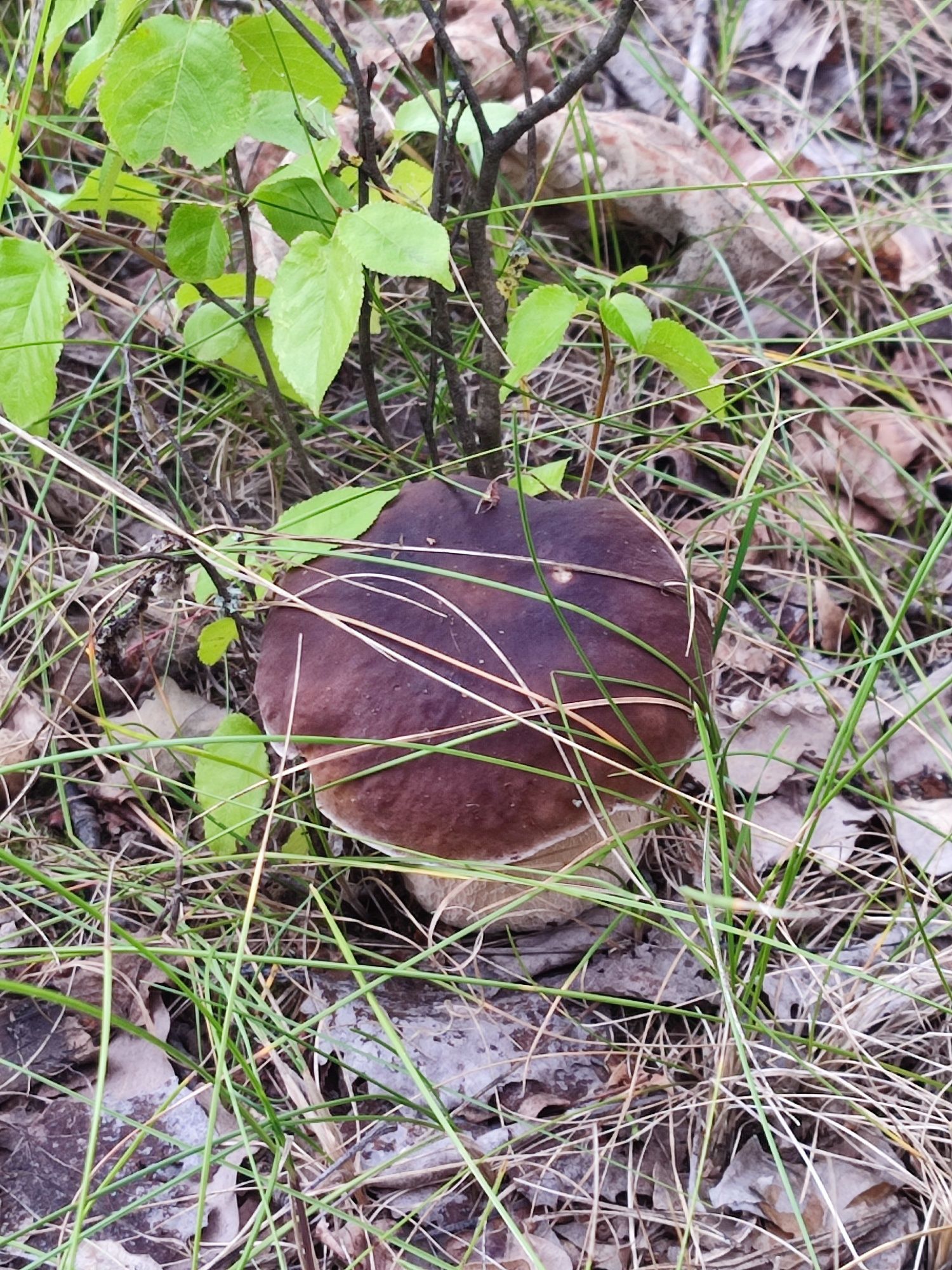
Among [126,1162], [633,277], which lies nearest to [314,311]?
[633,277]

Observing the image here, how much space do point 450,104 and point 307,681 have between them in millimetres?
983

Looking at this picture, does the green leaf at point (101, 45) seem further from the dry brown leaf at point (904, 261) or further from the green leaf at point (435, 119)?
the dry brown leaf at point (904, 261)

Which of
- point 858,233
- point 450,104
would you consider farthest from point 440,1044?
point 858,233

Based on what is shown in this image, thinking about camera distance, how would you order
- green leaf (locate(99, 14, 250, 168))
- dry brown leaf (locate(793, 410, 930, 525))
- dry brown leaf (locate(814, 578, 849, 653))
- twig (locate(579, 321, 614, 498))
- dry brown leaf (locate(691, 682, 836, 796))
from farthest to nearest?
1. dry brown leaf (locate(793, 410, 930, 525))
2. dry brown leaf (locate(814, 578, 849, 653))
3. dry brown leaf (locate(691, 682, 836, 796))
4. twig (locate(579, 321, 614, 498))
5. green leaf (locate(99, 14, 250, 168))

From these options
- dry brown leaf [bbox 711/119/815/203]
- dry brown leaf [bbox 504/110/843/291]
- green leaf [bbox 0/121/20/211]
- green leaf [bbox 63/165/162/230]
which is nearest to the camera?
green leaf [bbox 0/121/20/211]

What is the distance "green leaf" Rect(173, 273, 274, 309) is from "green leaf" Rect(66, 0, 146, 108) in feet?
1.35

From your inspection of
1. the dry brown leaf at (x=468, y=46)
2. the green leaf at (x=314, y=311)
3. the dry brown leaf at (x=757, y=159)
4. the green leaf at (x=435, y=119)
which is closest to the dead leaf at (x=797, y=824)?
the green leaf at (x=314, y=311)

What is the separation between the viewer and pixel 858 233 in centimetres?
253

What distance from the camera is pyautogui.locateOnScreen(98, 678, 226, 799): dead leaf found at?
1.78 metres

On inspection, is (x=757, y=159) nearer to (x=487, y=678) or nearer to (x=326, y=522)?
(x=326, y=522)

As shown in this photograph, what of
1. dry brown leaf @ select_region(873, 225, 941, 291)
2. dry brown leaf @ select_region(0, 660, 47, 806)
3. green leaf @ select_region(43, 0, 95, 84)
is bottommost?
dry brown leaf @ select_region(0, 660, 47, 806)

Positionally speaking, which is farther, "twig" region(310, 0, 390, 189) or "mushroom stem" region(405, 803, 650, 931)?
"mushroom stem" region(405, 803, 650, 931)

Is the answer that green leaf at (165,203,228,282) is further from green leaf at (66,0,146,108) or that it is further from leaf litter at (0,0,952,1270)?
leaf litter at (0,0,952,1270)

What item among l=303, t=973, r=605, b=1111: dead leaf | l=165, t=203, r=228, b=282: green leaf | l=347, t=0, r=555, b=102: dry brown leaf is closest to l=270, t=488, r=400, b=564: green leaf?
l=165, t=203, r=228, b=282: green leaf
